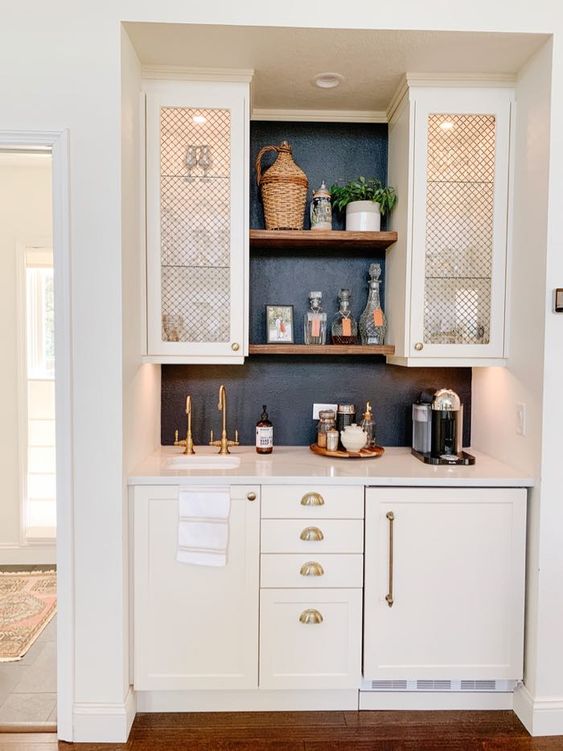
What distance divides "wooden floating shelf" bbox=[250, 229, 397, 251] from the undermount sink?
3.29 ft

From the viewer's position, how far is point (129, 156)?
7.13 ft

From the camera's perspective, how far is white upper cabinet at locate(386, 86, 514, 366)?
7.79 feet

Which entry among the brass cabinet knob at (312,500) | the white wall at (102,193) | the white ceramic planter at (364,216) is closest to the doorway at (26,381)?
the white wall at (102,193)

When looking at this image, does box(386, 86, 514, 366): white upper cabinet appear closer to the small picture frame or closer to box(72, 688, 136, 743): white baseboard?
the small picture frame

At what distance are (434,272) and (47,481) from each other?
3.07 m

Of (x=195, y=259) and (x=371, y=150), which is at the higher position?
(x=371, y=150)

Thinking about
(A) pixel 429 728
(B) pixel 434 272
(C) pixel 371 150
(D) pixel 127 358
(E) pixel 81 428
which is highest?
(C) pixel 371 150

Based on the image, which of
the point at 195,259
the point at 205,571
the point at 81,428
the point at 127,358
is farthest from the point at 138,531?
the point at 195,259

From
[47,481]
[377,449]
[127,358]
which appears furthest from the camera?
[47,481]

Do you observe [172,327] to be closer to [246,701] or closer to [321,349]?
[321,349]

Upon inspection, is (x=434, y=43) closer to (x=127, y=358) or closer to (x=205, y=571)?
(x=127, y=358)

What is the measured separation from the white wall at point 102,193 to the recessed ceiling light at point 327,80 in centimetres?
33

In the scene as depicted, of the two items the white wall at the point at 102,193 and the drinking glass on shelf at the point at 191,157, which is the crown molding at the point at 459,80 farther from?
the drinking glass on shelf at the point at 191,157

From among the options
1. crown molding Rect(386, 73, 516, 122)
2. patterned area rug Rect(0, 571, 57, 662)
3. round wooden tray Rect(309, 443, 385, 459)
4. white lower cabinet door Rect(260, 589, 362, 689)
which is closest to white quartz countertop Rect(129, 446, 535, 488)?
round wooden tray Rect(309, 443, 385, 459)
